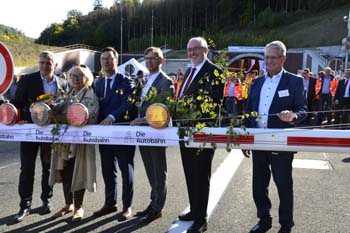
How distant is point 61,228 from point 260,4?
113m

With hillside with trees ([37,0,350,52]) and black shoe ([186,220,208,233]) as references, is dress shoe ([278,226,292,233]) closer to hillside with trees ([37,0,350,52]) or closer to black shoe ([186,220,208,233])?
black shoe ([186,220,208,233])

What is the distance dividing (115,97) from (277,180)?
2108 millimetres

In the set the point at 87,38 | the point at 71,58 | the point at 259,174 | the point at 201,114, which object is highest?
the point at 87,38

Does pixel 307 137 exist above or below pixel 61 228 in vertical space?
above

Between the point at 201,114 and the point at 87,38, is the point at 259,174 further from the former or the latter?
the point at 87,38

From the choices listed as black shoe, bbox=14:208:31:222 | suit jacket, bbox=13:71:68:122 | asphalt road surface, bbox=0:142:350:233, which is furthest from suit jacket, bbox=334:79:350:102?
black shoe, bbox=14:208:31:222

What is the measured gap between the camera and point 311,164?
25.6 ft

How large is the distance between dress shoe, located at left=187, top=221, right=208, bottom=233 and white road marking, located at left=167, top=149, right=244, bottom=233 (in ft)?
0.37

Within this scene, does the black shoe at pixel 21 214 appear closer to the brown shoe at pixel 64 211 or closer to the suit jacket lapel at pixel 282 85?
the brown shoe at pixel 64 211

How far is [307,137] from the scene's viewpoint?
3.73 metres

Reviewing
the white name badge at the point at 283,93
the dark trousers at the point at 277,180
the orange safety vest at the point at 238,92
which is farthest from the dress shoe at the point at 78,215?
the orange safety vest at the point at 238,92

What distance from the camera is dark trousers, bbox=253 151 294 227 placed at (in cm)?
423

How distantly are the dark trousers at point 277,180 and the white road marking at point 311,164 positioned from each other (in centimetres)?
332

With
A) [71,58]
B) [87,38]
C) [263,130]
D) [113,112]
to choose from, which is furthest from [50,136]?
[87,38]
